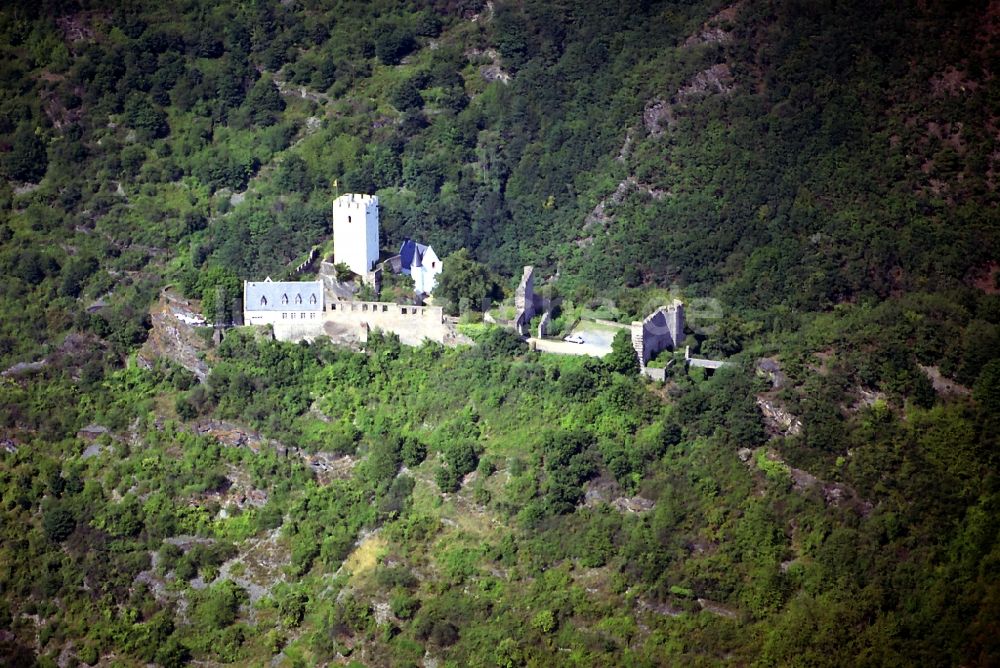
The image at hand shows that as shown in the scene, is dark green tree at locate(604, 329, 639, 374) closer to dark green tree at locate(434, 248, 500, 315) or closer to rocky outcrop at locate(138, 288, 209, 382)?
dark green tree at locate(434, 248, 500, 315)

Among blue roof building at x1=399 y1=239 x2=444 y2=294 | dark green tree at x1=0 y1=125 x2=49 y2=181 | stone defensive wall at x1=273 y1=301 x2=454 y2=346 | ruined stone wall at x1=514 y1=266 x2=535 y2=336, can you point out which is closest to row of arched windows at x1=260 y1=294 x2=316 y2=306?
stone defensive wall at x1=273 y1=301 x2=454 y2=346

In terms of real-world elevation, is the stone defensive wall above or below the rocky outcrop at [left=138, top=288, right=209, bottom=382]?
above

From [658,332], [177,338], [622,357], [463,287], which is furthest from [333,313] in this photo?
[658,332]

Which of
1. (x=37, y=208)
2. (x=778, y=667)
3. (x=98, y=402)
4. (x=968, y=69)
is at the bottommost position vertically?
(x=778, y=667)

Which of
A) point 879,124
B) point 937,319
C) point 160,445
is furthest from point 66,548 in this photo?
point 879,124

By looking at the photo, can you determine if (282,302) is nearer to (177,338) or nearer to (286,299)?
(286,299)

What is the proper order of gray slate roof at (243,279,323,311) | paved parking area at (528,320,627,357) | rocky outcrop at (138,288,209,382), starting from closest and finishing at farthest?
paved parking area at (528,320,627,357)
gray slate roof at (243,279,323,311)
rocky outcrop at (138,288,209,382)

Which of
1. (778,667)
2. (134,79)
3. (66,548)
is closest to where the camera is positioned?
(778,667)

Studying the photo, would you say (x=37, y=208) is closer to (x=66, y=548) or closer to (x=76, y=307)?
(x=76, y=307)
